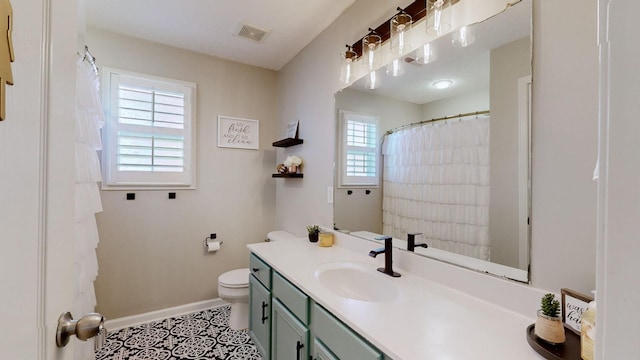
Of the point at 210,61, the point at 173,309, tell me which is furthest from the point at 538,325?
the point at 210,61

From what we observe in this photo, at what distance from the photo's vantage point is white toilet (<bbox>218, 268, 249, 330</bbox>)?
91.0 inches

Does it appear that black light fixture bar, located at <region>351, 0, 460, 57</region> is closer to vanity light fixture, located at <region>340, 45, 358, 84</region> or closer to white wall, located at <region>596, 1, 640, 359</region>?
vanity light fixture, located at <region>340, 45, 358, 84</region>

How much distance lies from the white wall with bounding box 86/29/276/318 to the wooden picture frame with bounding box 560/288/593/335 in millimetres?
2612

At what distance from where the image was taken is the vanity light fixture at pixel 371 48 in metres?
1.73

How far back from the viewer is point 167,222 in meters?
2.58

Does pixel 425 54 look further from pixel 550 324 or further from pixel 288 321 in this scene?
pixel 288 321

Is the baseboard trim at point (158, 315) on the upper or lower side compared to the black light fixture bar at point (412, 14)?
lower

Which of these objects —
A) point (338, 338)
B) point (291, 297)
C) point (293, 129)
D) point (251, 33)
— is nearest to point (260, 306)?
point (291, 297)

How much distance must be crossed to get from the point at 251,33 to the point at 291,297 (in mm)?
2159

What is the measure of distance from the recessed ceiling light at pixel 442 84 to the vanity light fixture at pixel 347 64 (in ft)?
2.25

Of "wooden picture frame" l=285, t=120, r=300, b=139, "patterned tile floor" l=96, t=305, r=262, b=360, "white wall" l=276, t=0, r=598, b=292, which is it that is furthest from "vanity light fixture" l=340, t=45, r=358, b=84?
"patterned tile floor" l=96, t=305, r=262, b=360

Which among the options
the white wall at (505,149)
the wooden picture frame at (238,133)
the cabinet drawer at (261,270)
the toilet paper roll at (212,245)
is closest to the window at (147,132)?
the wooden picture frame at (238,133)

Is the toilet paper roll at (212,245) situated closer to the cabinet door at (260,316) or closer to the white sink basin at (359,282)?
the cabinet door at (260,316)

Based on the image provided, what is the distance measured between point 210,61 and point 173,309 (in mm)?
2490
